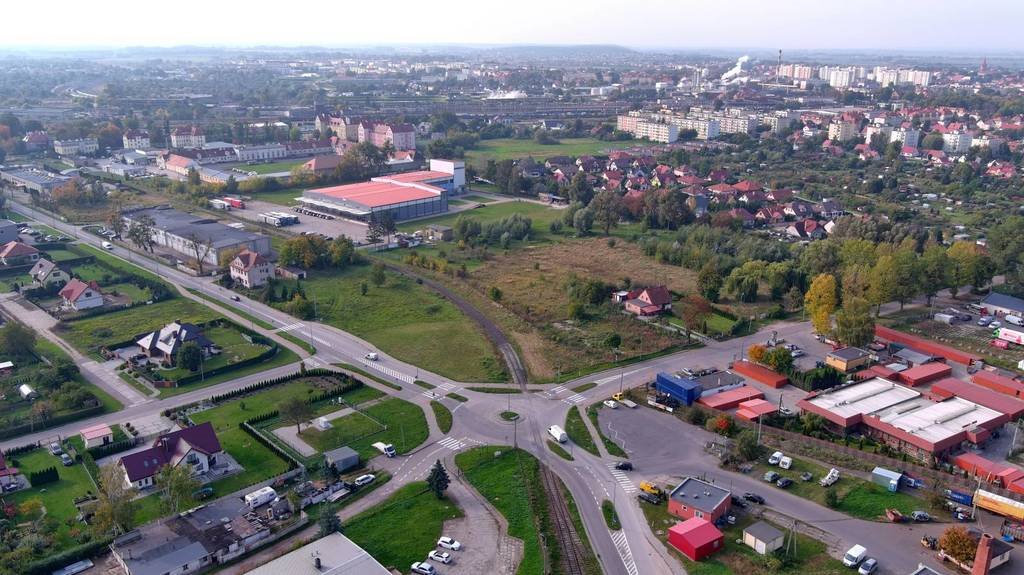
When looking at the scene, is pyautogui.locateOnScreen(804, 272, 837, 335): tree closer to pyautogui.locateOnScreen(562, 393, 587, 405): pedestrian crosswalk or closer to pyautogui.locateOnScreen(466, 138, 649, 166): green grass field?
pyautogui.locateOnScreen(562, 393, 587, 405): pedestrian crosswalk

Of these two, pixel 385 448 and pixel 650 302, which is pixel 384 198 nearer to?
pixel 650 302

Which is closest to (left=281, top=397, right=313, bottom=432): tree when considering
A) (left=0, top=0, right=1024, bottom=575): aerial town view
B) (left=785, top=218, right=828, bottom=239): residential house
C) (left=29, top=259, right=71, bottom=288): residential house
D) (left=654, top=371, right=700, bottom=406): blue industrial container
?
(left=0, top=0, right=1024, bottom=575): aerial town view

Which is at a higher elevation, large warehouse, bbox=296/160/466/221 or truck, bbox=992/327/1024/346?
large warehouse, bbox=296/160/466/221

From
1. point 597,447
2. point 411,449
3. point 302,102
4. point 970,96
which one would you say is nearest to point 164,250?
point 411,449

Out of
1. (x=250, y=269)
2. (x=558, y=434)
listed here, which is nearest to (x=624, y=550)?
(x=558, y=434)

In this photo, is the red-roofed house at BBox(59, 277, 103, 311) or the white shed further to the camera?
the red-roofed house at BBox(59, 277, 103, 311)

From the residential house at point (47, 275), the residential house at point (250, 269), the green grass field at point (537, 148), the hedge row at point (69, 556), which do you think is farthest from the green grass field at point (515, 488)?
the green grass field at point (537, 148)
